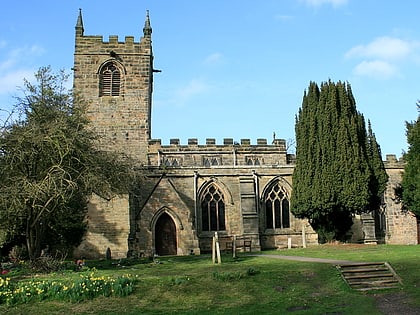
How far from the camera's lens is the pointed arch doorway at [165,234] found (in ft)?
88.3

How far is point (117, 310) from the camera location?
1257cm

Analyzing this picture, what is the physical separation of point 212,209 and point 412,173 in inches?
429

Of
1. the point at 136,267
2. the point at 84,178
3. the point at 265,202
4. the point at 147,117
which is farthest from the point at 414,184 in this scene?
the point at 147,117

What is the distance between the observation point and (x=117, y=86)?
3659 centimetres

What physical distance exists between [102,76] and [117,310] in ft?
86.7

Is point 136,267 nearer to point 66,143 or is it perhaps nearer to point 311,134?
point 66,143

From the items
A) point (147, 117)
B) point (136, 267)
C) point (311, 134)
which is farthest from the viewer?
point (147, 117)

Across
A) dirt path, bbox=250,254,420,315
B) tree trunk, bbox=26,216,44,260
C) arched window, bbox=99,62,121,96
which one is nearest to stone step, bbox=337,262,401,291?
dirt path, bbox=250,254,420,315

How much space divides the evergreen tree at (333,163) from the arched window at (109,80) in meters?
15.3

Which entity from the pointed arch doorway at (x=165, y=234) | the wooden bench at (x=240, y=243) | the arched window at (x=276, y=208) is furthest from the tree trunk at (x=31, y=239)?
the arched window at (x=276, y=208)

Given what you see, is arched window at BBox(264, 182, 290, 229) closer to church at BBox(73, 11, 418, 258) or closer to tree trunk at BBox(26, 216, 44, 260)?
church at BBox(73, 11, 418, 258)

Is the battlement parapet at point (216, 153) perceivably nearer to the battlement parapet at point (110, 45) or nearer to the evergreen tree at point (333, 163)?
the battlement parapet at point (110, 45)

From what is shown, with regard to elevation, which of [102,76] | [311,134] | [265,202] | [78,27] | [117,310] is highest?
[78,27]

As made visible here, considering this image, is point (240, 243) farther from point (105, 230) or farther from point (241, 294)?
point (241, 294)
